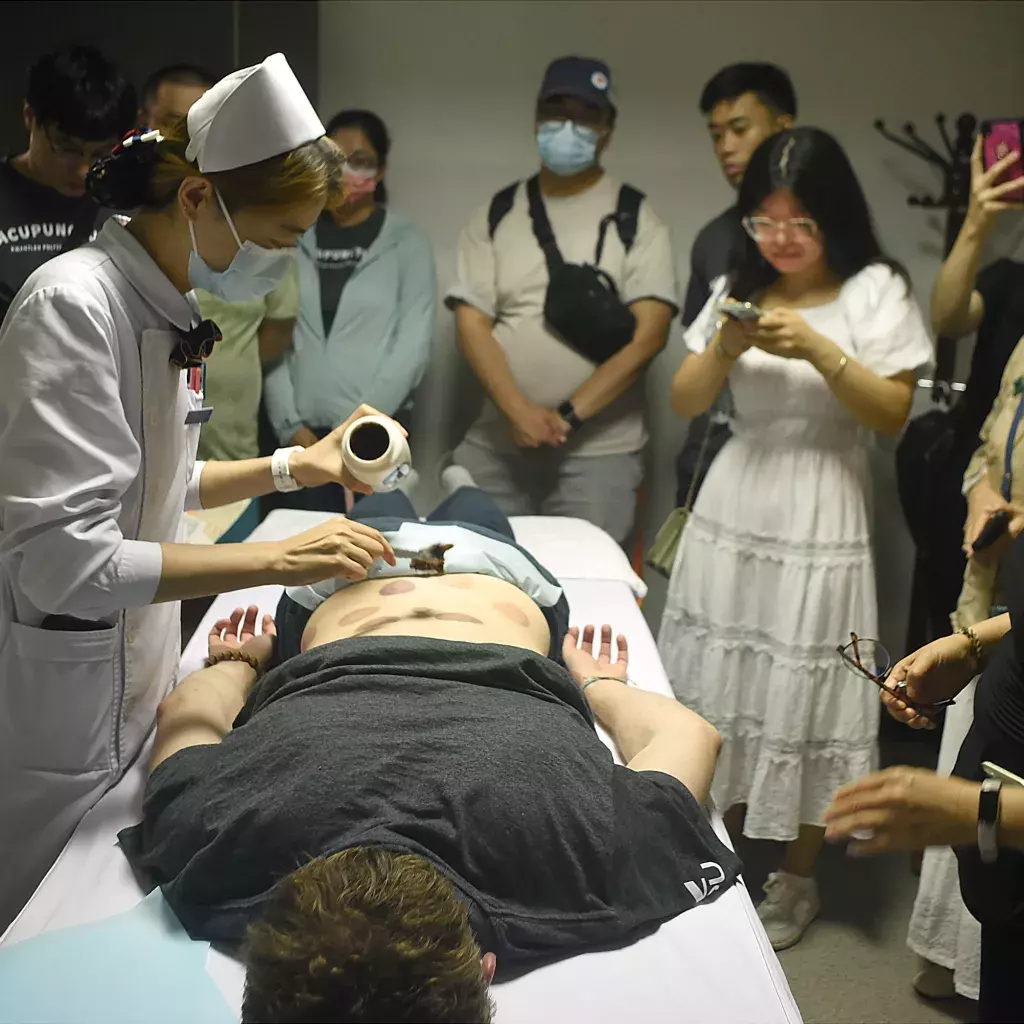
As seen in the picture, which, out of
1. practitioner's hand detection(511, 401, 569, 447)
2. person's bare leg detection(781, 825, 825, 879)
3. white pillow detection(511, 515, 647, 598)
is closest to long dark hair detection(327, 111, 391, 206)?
practitioner's hand detection(511, 401, 569, 447)

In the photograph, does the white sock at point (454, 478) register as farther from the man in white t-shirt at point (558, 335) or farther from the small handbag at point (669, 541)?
the small handbag at point (669, 541)

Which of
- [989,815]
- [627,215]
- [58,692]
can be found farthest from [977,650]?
[627,215]

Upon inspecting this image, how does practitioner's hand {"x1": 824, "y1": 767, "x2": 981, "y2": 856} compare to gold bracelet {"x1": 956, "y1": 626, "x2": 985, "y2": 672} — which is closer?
practitioner's hand {"x1": 824, "y1": 767, "x2": 981, "y2": 856}

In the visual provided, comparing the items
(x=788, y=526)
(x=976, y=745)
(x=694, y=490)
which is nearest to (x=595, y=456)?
(x=694, y=490)

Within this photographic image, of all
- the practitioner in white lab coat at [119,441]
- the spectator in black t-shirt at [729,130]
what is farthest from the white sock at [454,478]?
A: the practitioner in white lab coat at [119,441]

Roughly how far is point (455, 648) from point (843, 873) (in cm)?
100

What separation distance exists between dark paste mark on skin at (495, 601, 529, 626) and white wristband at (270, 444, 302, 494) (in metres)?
0.38

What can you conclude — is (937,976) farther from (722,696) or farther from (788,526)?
(788,526)

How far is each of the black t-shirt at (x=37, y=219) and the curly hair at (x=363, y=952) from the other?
1.43 meters

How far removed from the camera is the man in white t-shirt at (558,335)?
273 centimetres

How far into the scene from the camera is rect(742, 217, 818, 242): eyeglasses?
81.2 inches

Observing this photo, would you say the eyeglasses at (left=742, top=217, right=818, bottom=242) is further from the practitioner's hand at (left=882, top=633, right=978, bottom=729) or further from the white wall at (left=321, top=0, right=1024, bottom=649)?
the practitioner's hand at (left=882, top=633, right=978, bottom=729)

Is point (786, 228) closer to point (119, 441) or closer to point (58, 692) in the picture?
point (119, 441)

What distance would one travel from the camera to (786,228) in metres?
2.07
